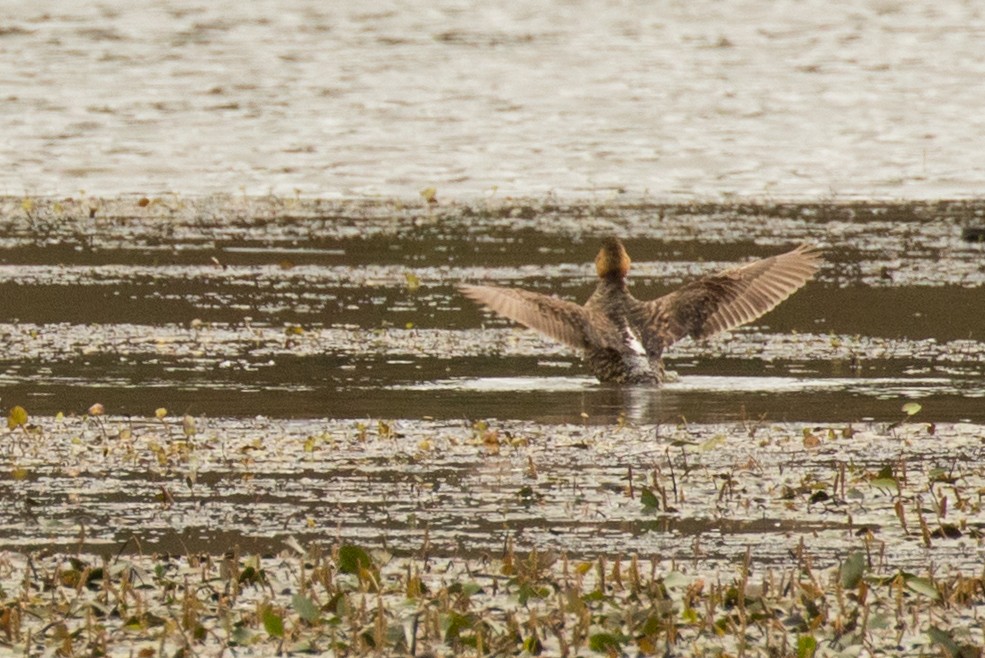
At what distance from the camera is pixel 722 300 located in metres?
13.4

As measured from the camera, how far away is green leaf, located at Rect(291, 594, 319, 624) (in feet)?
22.9

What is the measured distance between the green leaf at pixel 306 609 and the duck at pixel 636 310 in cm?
560

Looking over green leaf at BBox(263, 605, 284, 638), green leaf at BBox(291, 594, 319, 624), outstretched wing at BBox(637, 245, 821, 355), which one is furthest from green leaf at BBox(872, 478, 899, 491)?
outstretched wing at BBox(637, 245, 821, 355)

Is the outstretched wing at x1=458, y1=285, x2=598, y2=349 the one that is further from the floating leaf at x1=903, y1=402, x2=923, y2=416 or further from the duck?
the floating leaf at x1=903, y1=402, x2=923, y2=416

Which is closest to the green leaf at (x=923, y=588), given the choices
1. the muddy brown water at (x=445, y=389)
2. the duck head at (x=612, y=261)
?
the muddy brown water at (x=445, y=389)

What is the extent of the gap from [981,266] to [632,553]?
→ 10.0m

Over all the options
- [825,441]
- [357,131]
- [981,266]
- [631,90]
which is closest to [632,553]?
[825,441]

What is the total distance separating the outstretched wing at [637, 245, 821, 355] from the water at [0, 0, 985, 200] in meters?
8.78

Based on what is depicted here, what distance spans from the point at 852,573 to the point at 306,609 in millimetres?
1758

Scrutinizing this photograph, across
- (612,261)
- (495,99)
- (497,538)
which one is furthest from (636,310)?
(495,99)

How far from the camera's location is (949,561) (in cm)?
802

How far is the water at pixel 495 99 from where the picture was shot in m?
24.0

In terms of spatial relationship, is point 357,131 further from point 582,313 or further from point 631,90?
point 582,313

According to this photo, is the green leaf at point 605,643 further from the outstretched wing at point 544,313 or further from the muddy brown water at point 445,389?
the outstretched wing at point 544,313
